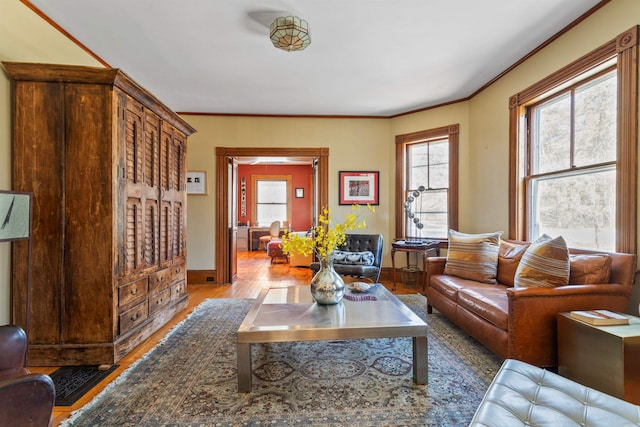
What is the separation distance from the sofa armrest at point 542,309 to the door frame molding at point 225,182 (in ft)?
10.8

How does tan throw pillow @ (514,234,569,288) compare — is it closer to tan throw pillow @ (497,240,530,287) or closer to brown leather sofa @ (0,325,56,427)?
tan throw pillow @ (497,240,530,287)

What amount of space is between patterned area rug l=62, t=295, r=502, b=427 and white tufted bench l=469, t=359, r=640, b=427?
50 cm

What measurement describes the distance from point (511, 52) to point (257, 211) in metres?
7.57

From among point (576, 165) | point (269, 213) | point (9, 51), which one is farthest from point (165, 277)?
point (269, 213)

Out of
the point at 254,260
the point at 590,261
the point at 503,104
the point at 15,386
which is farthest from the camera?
the point at 254,260

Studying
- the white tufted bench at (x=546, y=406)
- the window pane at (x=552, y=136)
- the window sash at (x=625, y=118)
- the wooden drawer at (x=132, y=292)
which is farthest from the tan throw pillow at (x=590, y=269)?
the wooden drawer at (x=132, y=292)

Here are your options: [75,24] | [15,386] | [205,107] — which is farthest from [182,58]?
[15,386]

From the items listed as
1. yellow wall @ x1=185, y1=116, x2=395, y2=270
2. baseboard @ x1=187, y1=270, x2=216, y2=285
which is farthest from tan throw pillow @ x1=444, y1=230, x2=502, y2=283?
baseboard @ x1=187, y1=270, x2=216, y2=285

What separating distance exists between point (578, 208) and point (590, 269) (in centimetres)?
83

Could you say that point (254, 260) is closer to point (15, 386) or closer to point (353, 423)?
point (353, 423)

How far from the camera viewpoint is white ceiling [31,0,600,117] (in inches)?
90.4

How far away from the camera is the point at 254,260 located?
7.10 m

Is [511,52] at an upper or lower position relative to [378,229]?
upper

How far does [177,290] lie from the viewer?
3.30 metres
